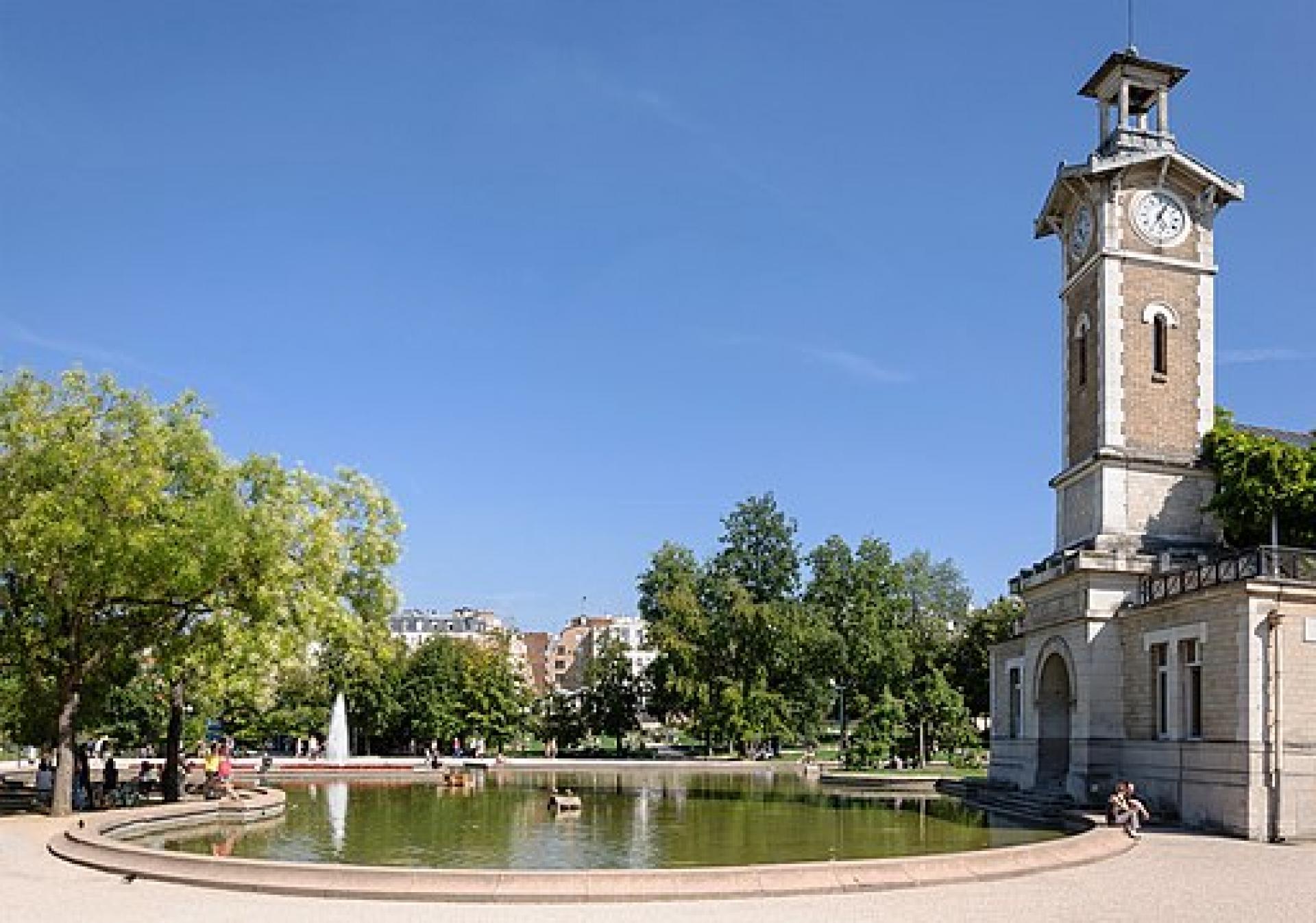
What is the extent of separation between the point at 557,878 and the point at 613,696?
204ft

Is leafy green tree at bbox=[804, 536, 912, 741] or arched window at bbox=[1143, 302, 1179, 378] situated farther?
leafy green tree at bbox=[804, 536, 912, 741]

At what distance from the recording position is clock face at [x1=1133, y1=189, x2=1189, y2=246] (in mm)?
38938

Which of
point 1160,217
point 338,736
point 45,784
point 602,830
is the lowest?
point 338,736

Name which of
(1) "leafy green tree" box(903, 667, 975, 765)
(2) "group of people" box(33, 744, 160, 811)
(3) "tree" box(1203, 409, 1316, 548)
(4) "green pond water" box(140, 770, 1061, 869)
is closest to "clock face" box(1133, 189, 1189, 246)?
(3) "tree" box(1203, 409, 1316, 548)

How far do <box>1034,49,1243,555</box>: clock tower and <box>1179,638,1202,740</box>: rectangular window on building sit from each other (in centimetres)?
547

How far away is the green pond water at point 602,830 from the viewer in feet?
79.5

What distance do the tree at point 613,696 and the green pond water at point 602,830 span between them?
3325 centimetres

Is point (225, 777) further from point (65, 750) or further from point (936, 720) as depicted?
point (936, 720)

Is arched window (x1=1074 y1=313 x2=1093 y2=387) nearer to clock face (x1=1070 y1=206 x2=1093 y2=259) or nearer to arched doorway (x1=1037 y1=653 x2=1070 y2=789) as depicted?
clock face (x1=1070 y1=206 x2=1093 y2=259)

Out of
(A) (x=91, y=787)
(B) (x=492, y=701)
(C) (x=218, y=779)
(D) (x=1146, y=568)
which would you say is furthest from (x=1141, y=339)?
(B) (x=492, y=701)

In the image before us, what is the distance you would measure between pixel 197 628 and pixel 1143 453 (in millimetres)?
25527

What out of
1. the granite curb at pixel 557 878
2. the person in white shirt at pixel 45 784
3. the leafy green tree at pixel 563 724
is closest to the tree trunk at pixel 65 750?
the person in white shirt at pixel 45 784

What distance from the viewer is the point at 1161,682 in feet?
107

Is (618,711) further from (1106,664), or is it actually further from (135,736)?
(1106,664)
